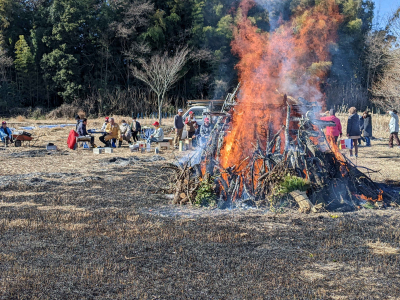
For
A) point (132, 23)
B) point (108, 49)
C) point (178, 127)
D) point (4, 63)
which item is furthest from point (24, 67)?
point (178, 127)

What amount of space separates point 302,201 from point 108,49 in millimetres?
30733

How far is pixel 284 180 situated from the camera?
7.71 m

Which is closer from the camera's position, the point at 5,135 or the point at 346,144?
the point at 346,144

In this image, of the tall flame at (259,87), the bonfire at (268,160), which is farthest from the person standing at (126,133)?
the bonfire at (268,160)

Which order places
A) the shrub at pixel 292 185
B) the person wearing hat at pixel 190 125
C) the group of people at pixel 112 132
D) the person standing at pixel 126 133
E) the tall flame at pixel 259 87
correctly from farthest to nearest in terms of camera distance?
the person standing at pixel 126 133
the person wearing hat at pixel 190 125
the group of people at pixel 112 132
the tall flame at pixel 259 87
the shrub at pixel 292 185

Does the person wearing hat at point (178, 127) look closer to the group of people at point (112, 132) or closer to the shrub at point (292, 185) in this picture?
the group of people at point (112, 132)

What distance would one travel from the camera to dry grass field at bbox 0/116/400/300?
4344mm

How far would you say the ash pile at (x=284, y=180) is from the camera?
7.68m

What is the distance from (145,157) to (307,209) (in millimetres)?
8227

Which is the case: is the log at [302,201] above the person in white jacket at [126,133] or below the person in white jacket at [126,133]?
below

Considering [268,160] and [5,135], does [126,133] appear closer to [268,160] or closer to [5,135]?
[5,135]

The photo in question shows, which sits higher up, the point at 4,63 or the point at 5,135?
the point at 4,63

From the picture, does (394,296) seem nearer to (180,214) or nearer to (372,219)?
(372,219)

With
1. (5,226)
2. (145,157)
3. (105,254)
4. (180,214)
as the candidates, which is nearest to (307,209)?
(180,214)
